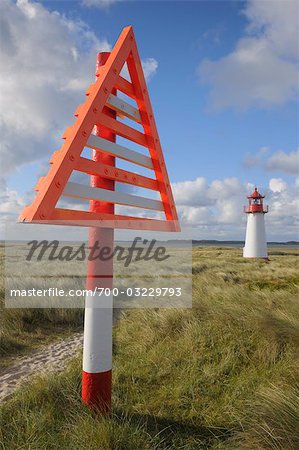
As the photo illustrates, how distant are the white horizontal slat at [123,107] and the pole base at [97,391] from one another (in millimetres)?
2578

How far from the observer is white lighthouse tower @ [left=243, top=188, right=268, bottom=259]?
1267 inches

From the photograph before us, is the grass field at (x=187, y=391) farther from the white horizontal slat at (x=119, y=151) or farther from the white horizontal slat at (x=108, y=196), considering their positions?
the white horizontal slat at (x=119, y=151)

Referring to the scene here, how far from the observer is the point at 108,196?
3248mm

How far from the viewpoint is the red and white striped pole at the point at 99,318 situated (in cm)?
339

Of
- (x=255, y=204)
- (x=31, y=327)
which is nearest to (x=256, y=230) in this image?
(x=255, y=204)

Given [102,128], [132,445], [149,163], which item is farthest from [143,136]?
[132,445]

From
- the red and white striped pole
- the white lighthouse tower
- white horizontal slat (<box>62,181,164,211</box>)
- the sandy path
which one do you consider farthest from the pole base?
the white lighthouse tower

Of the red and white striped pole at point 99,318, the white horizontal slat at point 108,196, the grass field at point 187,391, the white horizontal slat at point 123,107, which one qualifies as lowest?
the grass field at point 187,391

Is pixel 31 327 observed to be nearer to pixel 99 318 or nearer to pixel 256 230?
pixel 99 318

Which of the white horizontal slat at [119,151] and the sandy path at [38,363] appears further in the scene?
the sandy path at [38,363]

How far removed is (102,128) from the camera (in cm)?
344

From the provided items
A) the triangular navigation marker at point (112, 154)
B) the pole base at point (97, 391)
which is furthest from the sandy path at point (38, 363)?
the triangular navigation marker at point (112, 154)

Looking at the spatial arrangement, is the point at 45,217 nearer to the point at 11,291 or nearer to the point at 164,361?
the point at 164,361

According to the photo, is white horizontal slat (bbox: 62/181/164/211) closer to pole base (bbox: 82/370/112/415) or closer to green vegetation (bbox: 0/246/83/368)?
pole base (bbox: 82/370/112/415)
